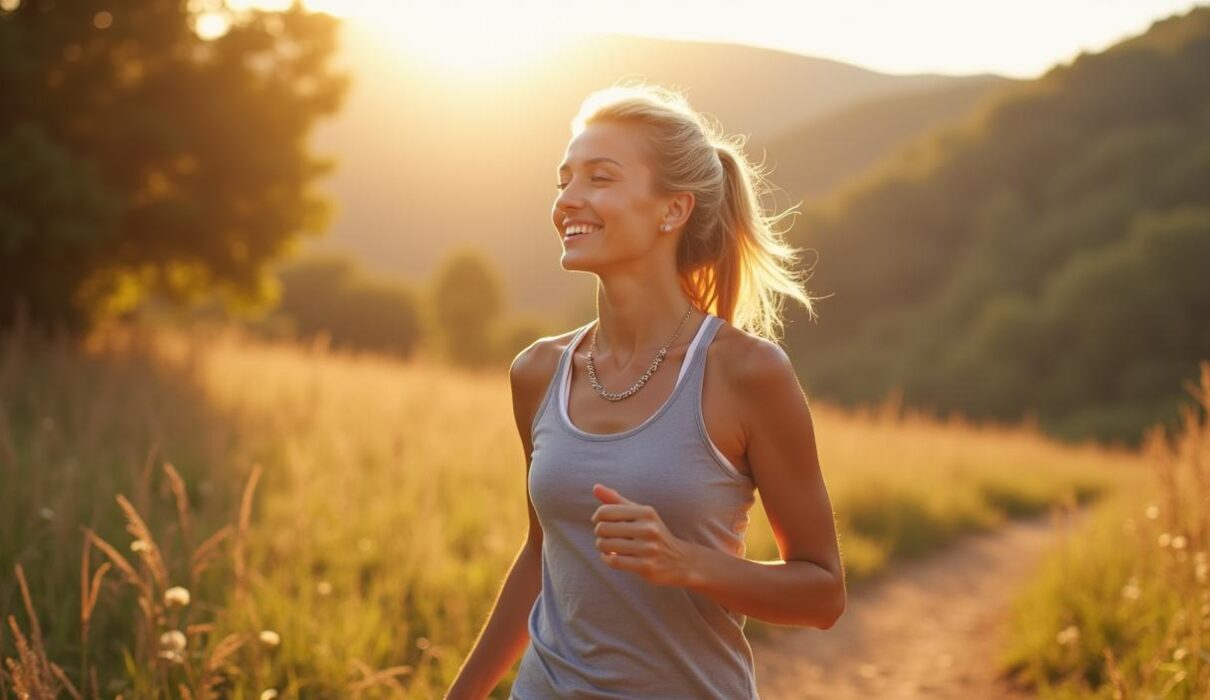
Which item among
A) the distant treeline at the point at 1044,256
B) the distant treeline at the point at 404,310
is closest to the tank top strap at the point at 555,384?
the distant treeline at the point at 1044,256

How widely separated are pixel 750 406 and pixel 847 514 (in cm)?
749

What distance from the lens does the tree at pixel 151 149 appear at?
10.9 meters

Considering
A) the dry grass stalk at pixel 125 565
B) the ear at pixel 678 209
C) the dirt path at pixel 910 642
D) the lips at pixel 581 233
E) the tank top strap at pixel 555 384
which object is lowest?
the dirt path at pixel 910 642

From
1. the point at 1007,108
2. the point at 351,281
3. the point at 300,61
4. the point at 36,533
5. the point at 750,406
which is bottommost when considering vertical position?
the point at 351,281

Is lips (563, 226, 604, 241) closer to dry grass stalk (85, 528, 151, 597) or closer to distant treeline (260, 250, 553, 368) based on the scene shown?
dry grass stalk (85, 528, 151, 597)

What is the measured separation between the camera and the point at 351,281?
65.9 metres

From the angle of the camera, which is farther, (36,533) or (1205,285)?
(1205,285)

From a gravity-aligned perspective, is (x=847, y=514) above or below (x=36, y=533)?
below

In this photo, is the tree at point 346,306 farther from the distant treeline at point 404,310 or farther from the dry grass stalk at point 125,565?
the dry grass stalk at point 125,565

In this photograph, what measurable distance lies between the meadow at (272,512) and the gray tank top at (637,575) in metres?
1.11

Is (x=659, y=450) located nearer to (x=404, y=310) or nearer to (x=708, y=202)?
(x=708, y=202)

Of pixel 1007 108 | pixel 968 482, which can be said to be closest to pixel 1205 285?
pixel 1007 108

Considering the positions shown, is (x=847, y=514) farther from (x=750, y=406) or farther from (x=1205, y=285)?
(x=1205, y=285)

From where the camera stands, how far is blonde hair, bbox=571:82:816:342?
2.39 metres
